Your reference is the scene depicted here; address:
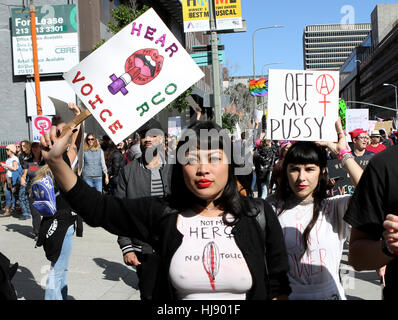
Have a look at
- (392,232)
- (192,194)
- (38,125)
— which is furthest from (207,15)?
(392,232)

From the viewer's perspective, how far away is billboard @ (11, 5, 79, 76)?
2430 centimetres

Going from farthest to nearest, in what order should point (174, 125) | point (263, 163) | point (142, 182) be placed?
point (174, 125), point (263, 163), point (142, 182)

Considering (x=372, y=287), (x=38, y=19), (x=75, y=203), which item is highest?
(x=38, y=19)

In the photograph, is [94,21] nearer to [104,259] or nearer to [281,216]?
[104,259]

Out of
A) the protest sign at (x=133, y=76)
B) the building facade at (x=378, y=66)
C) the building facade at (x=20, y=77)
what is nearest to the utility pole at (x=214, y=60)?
the protest sign at (x=133, y=76)

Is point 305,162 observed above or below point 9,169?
above

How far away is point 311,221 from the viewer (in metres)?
3.03

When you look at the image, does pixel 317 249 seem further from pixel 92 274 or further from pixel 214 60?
pixel 214 60

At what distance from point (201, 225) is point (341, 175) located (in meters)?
3.95

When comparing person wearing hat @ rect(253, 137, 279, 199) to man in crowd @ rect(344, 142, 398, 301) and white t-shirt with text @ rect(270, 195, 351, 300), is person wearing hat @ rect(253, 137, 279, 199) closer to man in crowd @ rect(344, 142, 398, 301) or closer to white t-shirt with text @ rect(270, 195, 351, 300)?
white t-shirt with text @ rect(270, 195, 351, 300)

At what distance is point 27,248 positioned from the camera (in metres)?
8.41

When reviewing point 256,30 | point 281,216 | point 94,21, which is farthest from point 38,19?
point 281,216

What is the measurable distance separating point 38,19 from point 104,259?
20.0m

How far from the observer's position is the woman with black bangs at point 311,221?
289 centimetres
